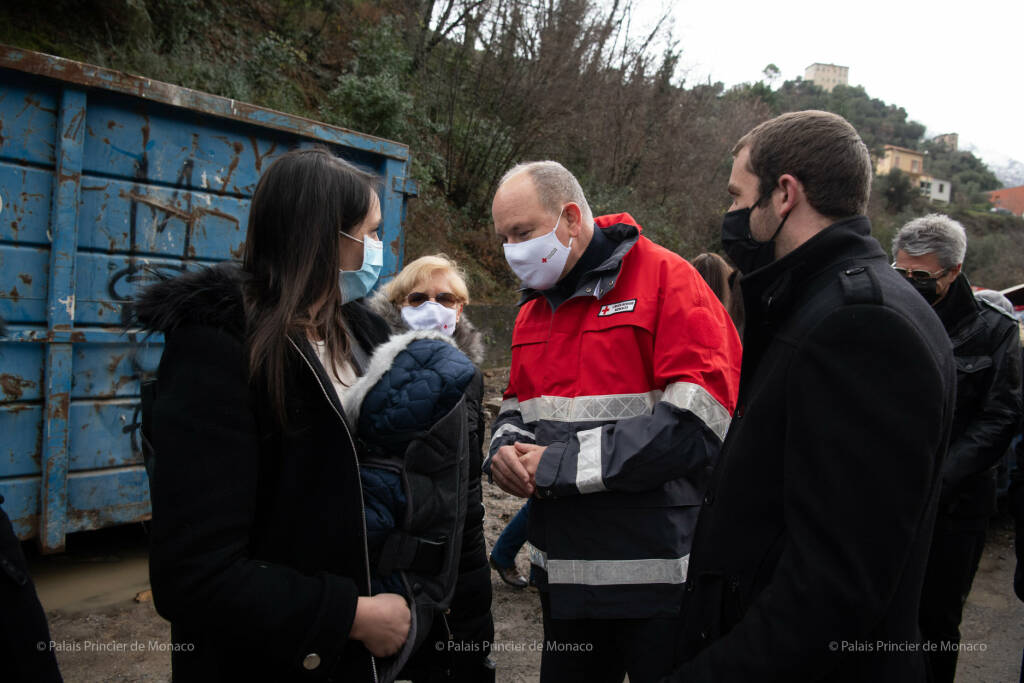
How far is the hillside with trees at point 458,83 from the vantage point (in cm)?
748

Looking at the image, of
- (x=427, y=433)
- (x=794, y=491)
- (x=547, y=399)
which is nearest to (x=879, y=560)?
(x=794, y=491)

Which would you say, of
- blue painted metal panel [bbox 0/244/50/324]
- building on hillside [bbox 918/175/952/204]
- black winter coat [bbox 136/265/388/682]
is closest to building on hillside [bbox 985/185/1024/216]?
building on hillside [bbox 918/175/952/204]

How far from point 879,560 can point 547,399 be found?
3.80 feet

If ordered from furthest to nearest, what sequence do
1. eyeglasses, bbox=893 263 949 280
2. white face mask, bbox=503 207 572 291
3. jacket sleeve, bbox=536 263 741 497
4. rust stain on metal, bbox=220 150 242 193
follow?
rust stain on metal, bbox=220 150 242 193, eyeglasses, bbox=893 263 949 280, white face mask, bbox=503 207 572 291, jacket sleeve, bbox=536 263 741 497

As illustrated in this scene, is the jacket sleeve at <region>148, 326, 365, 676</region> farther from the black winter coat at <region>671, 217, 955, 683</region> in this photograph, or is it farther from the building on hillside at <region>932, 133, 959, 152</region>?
the building on hillside at <region>932, 133, 959, 152</region>

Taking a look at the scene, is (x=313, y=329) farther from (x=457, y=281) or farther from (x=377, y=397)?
(x=457, y=281)

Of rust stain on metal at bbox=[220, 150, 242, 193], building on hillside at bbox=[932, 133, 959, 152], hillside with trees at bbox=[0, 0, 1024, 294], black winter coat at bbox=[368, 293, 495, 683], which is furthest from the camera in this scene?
building on hillside at bbox=[932, 133, 959, 152]

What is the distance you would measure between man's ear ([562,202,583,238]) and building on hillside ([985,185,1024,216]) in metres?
76.2

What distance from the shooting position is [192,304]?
4.27 ft

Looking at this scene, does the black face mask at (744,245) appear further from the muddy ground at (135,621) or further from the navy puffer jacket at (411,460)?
the muddy ground at (135,621)

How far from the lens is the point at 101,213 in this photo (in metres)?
3.47

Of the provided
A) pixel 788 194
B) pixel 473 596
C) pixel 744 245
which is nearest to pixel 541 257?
pixel 744 245

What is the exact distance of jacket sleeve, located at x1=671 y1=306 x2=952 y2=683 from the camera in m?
1.07

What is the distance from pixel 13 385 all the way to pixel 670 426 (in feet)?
11.0
